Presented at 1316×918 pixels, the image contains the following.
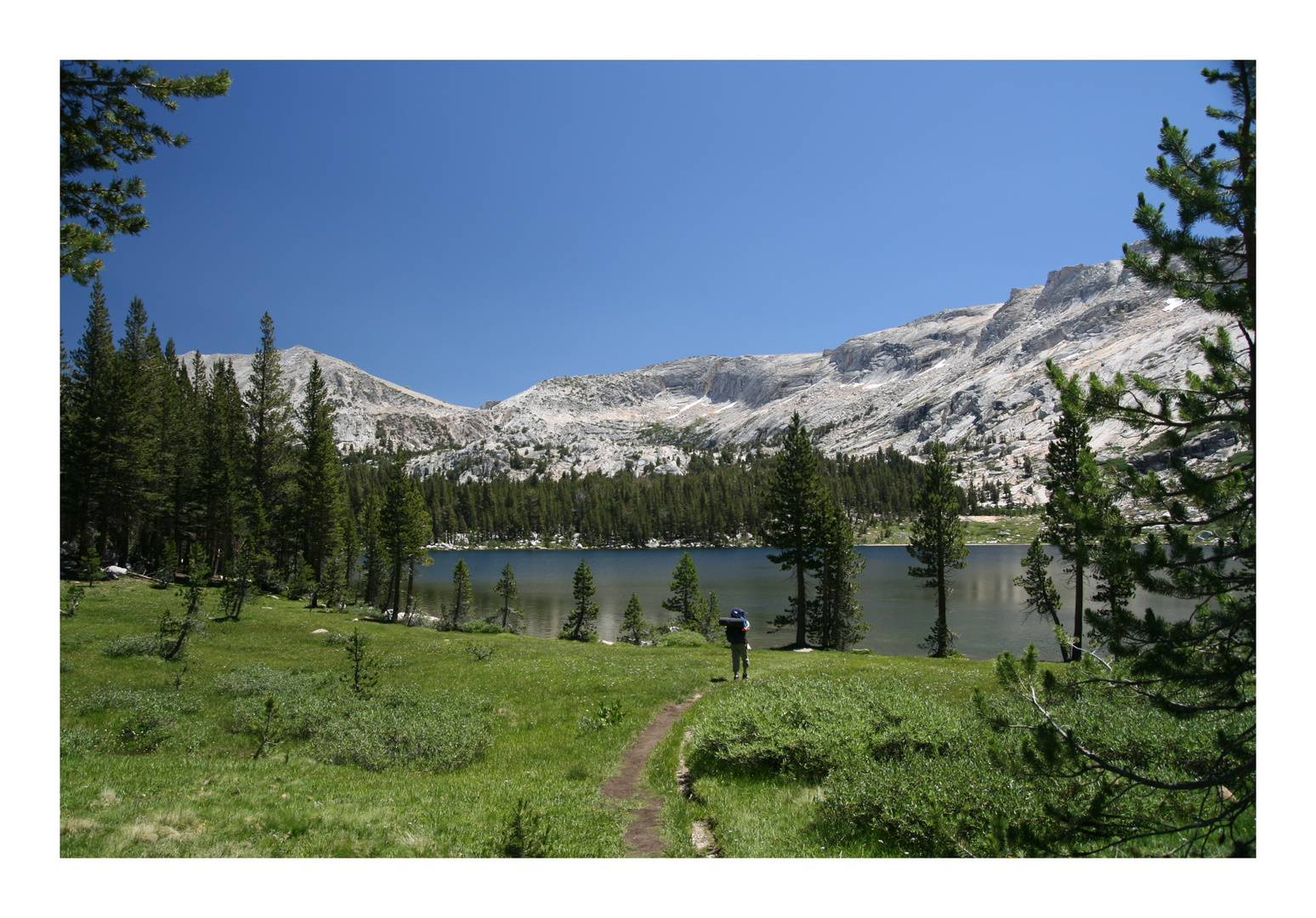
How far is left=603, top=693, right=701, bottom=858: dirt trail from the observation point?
838 centimetres

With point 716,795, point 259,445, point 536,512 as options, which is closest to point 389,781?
point 716,795

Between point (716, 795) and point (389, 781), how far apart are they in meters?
6.11

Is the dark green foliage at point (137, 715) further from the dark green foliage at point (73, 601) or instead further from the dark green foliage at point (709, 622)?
the dark green foliage at point (709, 622)

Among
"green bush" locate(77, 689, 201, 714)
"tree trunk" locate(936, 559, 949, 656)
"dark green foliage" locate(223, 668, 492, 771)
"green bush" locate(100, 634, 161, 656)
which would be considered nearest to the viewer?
"dark green foliage" locate(223, 668, 492, 771)

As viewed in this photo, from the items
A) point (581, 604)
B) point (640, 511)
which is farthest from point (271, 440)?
point (640, 511)

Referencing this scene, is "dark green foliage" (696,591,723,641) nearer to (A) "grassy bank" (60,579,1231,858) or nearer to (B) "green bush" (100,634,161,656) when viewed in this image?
(A) "grassy bank" (60,579,1231,858)

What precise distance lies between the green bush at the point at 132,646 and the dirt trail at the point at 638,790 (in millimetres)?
18489

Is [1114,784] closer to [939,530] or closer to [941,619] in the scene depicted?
[941,619]

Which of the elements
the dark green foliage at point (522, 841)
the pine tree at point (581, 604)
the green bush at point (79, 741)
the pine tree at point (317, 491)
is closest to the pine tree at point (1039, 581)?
the pine tree at point (581, 604)

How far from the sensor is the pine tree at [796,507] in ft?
131

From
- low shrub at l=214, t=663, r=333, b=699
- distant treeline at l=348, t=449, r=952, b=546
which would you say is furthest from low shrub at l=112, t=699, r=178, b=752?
distant treeline at l=348, t=449, r=952, b=546

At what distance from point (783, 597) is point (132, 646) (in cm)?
6096

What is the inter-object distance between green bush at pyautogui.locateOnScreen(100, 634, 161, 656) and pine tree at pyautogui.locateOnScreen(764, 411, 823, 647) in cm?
3211

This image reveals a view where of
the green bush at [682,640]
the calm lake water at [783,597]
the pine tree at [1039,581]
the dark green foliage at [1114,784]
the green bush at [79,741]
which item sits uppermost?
the dark green foliage at [1114,784]
